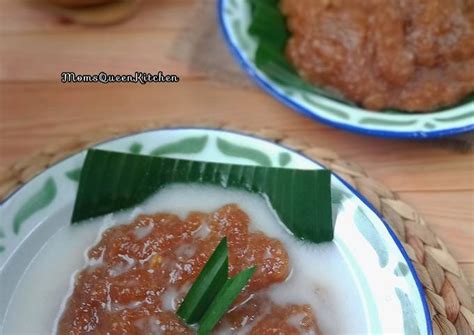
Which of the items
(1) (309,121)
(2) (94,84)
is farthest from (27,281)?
(1) (309,121)

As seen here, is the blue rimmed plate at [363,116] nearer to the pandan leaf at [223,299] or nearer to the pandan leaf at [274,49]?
the pandan leaf at [274,49]

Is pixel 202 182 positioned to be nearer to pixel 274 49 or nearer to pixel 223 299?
pixel 223 299

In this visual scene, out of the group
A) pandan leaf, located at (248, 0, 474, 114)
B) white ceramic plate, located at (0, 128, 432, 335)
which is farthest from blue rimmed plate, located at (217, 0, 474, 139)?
white ceramic plate, located at (0, 128, 432, 335)

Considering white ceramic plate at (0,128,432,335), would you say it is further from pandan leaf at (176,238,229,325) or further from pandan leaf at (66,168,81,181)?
pandan leaf at (176,238,229,325)

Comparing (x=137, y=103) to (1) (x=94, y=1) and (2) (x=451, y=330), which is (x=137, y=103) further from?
(2) (x=451, y=330)

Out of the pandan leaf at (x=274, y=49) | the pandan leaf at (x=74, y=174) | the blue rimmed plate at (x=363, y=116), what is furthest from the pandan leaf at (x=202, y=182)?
the pandan leaf at (x=274, y=49)

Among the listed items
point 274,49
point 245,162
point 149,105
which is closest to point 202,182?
point 245,162
